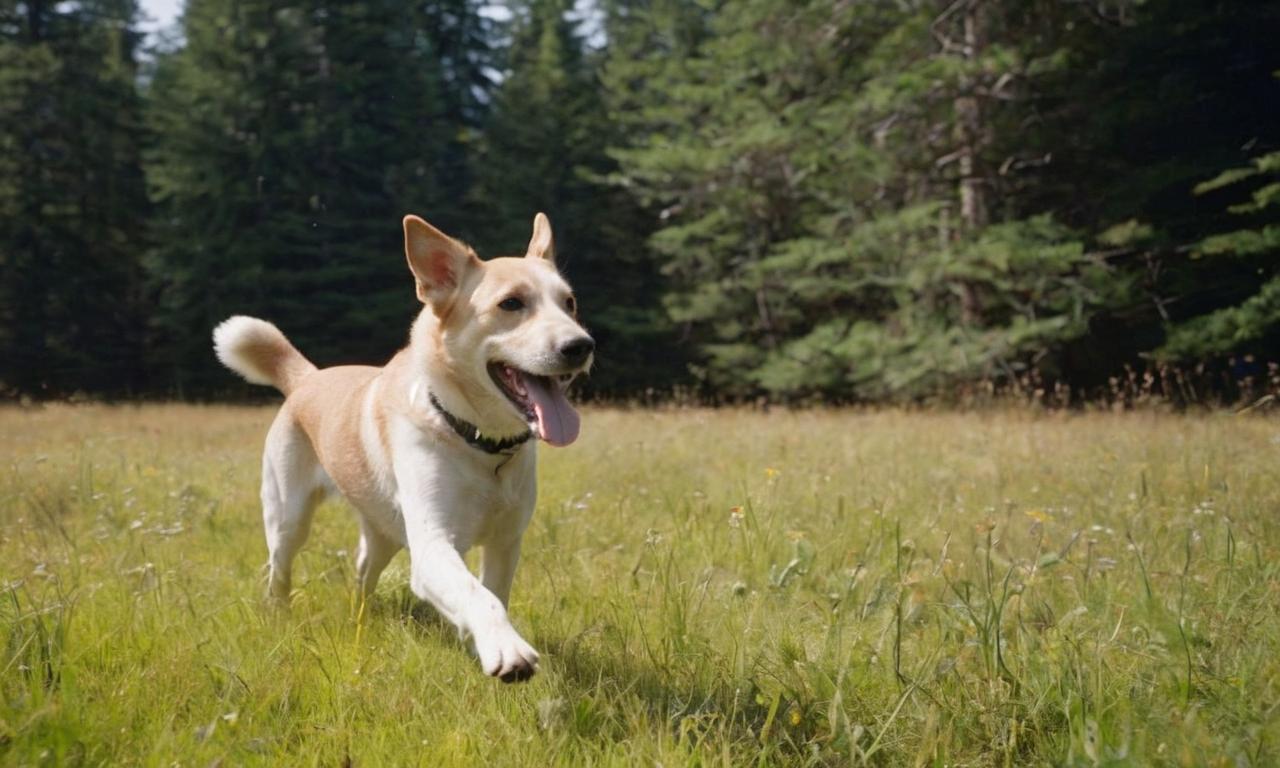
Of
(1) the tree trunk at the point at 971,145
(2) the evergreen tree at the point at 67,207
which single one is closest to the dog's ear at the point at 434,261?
(1) the tree trunk at the point at 971,145

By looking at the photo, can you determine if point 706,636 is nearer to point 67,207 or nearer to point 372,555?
point 372,555

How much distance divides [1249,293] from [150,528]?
13.8m

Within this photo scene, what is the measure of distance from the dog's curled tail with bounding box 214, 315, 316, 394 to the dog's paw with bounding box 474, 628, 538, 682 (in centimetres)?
275

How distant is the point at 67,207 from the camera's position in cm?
2072

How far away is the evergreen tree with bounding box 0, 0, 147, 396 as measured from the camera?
774 inches

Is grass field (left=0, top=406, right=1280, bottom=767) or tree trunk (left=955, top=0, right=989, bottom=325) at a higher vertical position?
tree trunk (left=955, top=0, right=989, bottom=325)

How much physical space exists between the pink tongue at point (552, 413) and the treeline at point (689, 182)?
9562 millimetres

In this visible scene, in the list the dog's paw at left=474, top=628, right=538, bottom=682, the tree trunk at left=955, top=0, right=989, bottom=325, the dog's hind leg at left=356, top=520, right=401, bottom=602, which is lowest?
the dog's hind leg at left=356, top=520, right=401, bottom=602

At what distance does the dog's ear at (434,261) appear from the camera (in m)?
3.43

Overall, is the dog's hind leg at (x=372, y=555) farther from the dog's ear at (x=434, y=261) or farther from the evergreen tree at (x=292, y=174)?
the evergreen tree at (x=292, y=174)

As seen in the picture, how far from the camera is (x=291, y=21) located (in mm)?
20719

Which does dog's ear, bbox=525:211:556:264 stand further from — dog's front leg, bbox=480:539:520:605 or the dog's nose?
dog's front leg, bbox=480:539:520:605

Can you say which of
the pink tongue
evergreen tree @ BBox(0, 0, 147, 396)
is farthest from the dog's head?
evergreen tree @ BBox(0, 0, 147, 396)

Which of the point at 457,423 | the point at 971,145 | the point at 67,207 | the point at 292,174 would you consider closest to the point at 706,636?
the point at 457,423
